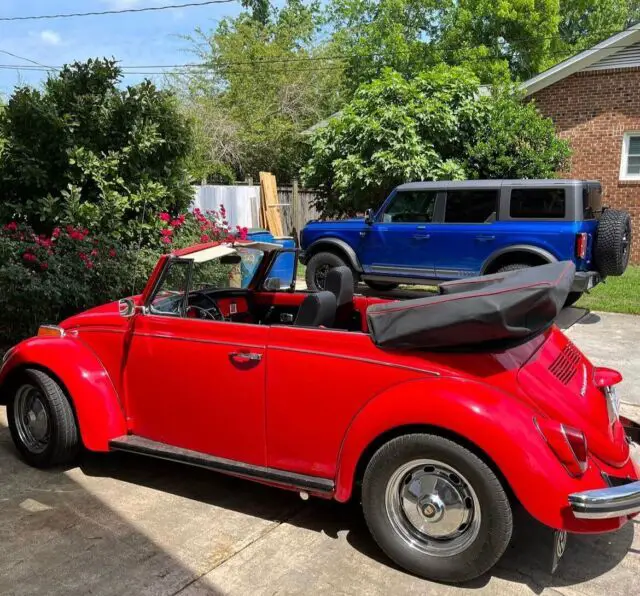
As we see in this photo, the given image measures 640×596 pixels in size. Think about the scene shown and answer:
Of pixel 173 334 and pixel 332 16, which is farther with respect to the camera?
pixel 332 16

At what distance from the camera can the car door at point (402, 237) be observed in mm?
9672

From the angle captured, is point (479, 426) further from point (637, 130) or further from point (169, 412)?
point (637, 130)

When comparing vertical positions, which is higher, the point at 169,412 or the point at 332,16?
the point at 332,16

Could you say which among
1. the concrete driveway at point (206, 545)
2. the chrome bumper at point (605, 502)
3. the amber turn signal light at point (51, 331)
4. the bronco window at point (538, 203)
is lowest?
the concrete driveway at point (206, 545)

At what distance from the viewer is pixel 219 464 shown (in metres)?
3.40

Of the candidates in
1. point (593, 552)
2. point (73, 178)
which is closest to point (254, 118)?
point (73, 178)

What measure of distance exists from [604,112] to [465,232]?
25.6 ft

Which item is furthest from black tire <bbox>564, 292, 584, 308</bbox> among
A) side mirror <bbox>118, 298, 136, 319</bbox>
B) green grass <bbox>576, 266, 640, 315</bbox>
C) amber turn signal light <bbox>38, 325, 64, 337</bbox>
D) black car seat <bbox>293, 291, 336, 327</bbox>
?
amber turn signal light <bbox>38, 325, 64, 337</bbox>

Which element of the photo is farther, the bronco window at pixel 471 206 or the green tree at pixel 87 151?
the bronco window at pixel 471 206

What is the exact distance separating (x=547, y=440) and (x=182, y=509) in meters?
2.15

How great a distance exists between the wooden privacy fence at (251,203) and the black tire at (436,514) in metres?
12.0

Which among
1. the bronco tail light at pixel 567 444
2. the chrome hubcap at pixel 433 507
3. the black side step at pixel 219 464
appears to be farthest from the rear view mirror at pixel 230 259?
the bronco tail light at pixel 567 444

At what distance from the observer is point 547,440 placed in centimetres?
264

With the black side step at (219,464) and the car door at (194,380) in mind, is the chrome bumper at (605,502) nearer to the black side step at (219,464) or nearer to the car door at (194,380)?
the black side step at (219,464)
